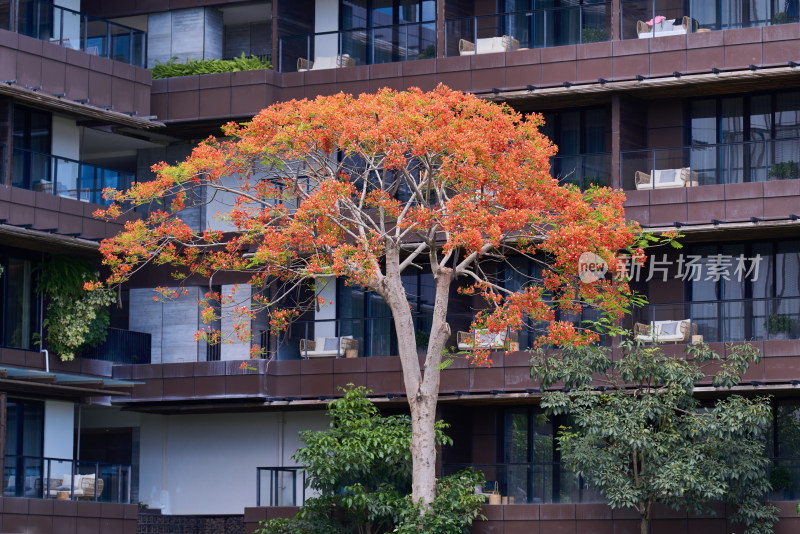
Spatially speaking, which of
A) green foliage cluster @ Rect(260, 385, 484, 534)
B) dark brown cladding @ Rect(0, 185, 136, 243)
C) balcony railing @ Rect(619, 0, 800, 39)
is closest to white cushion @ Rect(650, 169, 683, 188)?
balcony railing @ Rect(619, 0, 800, 39)

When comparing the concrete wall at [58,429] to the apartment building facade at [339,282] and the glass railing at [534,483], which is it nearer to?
the apartment building facade at [339,282]

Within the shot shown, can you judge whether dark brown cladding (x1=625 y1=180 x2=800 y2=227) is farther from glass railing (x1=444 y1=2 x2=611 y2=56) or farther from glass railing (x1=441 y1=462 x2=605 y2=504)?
glass railing (x1=441 y1=462 x2=605 y2=504)

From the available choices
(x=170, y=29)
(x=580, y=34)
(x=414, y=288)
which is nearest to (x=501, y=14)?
(x=580, y=34)

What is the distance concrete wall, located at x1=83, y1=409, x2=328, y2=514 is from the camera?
3597cm

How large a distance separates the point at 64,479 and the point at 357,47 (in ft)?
38.5

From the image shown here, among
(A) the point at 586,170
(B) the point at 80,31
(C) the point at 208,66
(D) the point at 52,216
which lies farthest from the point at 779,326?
(B) the point at 80,31

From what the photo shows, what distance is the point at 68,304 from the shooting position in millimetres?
34625

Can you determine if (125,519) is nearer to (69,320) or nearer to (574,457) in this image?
(69,320)

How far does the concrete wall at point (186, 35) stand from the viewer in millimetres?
38406

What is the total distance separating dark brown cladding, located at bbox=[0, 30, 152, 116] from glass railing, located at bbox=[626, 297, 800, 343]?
1201cm

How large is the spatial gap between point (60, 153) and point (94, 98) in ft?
4.82

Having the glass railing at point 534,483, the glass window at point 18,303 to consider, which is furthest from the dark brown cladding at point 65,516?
the glass railing at point 534,483

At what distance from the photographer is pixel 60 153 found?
35.5m

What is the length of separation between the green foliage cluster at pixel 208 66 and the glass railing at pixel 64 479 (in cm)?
897
